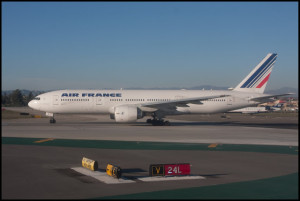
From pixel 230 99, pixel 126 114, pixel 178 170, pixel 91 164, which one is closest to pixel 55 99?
pixel 126 114

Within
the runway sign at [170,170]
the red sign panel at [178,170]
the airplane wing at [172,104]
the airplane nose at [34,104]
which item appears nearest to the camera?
the runway sign at [170,170]

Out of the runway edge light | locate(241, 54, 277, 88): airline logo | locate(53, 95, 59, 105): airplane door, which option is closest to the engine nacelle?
locate(53, 95, 59, 105): airplane door

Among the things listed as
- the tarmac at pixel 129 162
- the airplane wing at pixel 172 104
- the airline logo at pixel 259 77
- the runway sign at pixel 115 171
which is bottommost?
the tarmac at pixel 129 162

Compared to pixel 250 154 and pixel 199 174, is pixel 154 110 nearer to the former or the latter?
pixel 250 154

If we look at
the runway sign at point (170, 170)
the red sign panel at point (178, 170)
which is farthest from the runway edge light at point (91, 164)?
the red sign panel at point (178, 170)

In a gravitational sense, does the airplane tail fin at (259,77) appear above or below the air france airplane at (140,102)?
above

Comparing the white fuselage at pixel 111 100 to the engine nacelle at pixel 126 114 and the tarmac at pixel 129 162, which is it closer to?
the engine nacelle at pixel 126 114

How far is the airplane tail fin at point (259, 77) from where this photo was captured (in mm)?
41312

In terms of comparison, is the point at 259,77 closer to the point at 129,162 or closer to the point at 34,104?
the point at 34,104

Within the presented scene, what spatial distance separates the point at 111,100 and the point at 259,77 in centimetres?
1781

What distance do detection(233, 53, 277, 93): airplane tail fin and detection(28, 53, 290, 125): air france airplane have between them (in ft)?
3.01

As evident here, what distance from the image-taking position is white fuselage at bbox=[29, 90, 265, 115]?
3681 centimetres

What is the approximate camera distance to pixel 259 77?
4131cm

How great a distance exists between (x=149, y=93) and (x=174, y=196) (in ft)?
95.7
